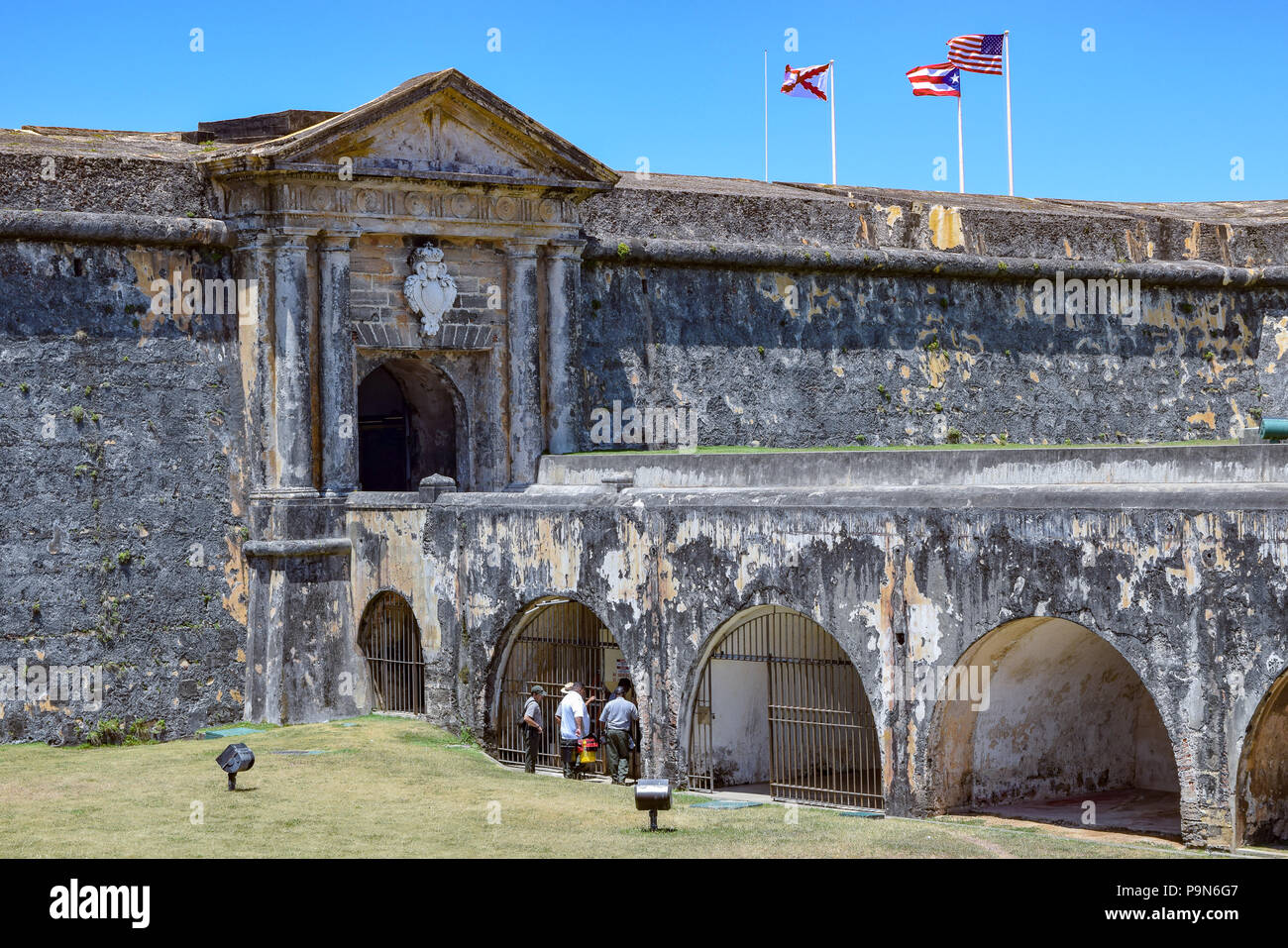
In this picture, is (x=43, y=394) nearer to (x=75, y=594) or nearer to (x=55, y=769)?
(x=75, y=594)

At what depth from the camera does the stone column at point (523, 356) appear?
63.8 ft

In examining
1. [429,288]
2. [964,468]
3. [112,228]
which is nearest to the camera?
[964,468]

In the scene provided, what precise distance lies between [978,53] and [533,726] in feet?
44.8

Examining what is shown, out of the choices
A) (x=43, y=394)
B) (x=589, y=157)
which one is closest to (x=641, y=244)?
(x=589, y=157)

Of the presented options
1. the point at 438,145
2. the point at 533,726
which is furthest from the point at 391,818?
the point at 438,145

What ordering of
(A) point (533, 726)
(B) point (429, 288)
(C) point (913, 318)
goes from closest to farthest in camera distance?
1. (A) point (533, 726)
2. (B) point (429, 288)
3. (C) point (913, 318)

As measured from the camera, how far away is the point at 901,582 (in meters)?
13.3

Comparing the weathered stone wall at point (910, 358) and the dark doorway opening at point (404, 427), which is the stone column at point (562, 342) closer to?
the weathered stone wall at point (910, 358)

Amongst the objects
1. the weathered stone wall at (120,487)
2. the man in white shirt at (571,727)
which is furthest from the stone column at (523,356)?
the man in white shirt at (571,727)

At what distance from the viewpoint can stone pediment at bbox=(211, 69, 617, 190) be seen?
17938 mm

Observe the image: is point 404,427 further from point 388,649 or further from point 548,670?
point 548,670

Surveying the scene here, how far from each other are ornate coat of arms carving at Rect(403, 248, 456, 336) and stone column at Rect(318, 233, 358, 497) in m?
0.77

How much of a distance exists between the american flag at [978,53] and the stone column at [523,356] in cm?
861

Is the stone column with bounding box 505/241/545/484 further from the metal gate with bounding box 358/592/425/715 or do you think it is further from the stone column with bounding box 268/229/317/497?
the stone column with bounding box 268/229/317/497
